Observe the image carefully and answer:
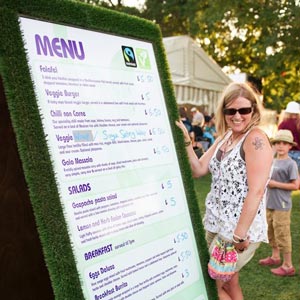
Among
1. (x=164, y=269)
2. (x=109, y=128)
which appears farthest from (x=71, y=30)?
(x=164, y=269)

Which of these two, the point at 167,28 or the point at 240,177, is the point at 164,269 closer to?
the point at 240,177

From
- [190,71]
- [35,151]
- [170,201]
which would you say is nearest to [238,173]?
[170,201]

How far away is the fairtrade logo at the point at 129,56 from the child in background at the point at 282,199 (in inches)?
104

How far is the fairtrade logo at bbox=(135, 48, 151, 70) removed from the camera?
7.23 feet

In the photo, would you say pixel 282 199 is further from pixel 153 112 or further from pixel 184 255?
pixel 153 112

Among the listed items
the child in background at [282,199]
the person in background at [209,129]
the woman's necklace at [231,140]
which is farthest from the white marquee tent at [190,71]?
the woman's necklace at [231,140]

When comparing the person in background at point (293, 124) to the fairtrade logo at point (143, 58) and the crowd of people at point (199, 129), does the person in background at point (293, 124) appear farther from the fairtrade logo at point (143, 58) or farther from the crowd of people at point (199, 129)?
the fairtrade logo at point (143, 58)

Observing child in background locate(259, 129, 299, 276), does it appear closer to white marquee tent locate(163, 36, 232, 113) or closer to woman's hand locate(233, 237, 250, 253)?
woman's hand locate(233, 237, 250, 253)

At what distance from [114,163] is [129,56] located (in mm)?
541

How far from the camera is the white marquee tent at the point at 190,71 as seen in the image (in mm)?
10938

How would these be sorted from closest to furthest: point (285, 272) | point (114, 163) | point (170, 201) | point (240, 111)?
1. point (114, 163)
2. point (170, 201)
3. point (240, 111)
4. point (285, 272)

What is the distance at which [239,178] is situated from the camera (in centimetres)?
250

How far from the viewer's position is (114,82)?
1.99 meters

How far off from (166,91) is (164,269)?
90cm
